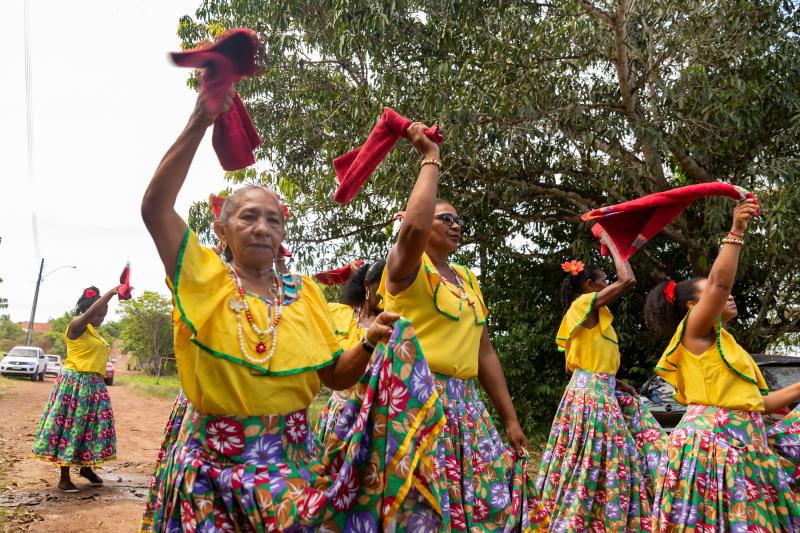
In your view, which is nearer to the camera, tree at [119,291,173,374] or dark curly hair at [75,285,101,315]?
dark curly hair at [75,285,101,315]

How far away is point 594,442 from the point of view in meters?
5.95

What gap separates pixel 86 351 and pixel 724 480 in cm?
675

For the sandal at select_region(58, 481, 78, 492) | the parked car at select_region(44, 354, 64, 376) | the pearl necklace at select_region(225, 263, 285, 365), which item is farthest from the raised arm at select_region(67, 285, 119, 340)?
the parked car at select_region(44, 354, 64, 376)

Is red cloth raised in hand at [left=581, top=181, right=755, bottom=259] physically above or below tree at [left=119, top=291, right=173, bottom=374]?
below

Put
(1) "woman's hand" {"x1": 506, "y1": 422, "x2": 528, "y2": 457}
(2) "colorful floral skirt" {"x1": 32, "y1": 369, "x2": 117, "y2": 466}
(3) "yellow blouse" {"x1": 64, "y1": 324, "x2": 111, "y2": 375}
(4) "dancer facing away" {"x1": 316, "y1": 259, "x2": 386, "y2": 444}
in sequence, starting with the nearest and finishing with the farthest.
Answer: (1) "woman's hand" {"x1": 506, "y1": 422, "x2": 528, "y2": 457} < (4) "dancer facing away" {"x1": 316, "y1": 259, "x2": 386, "y2": 444} < (2) "colorful floral skirt" {"x1": 32, "y1": 369, "x2": 117, "y2": 466} < (3) "yellow blouse" {"x1": 64, "y1": 324, "x2": 111, "y2": 375}

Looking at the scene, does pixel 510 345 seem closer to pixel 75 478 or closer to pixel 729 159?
pixel 729 159

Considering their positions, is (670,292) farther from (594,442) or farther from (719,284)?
(594,442)

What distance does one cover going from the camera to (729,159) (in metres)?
10.9

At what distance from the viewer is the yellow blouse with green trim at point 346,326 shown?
558cm

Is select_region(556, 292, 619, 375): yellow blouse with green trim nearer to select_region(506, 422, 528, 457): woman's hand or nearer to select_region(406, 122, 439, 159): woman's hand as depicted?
select_region(506, 422, 528, 457): woman's hand

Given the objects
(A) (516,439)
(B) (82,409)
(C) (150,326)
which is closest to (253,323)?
(A) (516,439)

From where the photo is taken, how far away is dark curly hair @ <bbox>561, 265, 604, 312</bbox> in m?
6.98

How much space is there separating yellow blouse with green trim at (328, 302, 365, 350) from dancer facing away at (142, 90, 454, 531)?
2.85 metres

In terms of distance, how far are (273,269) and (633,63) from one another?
26.6ft
